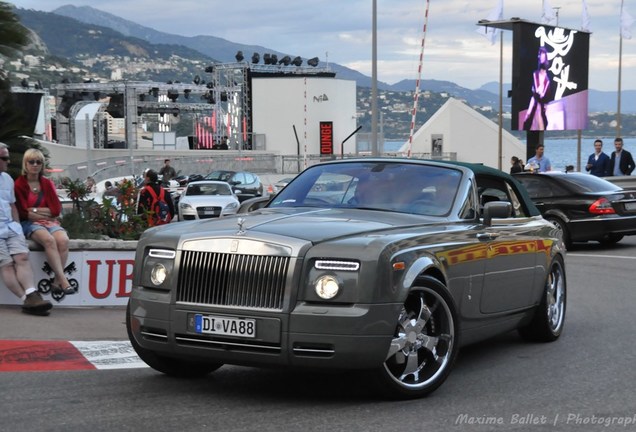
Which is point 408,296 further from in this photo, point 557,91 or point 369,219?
point 557,91

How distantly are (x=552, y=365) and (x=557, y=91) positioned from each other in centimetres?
3140

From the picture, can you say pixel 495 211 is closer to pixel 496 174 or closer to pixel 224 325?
pixel 496 174

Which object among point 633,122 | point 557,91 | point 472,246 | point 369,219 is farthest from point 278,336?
point 633,122

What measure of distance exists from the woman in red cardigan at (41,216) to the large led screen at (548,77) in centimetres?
2740

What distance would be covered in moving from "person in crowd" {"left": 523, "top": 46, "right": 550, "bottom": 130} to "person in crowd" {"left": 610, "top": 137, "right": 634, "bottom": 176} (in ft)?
27.8

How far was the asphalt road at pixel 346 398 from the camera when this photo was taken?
634 centimetres

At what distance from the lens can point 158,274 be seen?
7.13m

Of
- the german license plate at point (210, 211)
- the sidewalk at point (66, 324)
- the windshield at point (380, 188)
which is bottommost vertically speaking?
the german license plate at point (210, 211)

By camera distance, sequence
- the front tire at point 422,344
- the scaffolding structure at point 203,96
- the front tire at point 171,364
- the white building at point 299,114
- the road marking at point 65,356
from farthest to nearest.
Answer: the white building at point 299,114 → the scaffolding structure at point 203,96 → the road marking at point 65,356 → the front tire at point 171,364 → the front tire at point 422,344

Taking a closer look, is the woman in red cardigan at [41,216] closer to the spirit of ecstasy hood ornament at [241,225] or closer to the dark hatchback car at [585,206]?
the spirit of ecstasy hood ornament at [241,225]

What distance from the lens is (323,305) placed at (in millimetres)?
A: 6590

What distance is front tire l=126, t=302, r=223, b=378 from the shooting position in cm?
741

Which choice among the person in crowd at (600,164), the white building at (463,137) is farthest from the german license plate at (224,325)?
the white building at (463,137)

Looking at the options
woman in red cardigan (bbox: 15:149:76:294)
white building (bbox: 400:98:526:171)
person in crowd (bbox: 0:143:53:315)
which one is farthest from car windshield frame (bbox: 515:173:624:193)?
white building (bbox: 400:98:526:171)
